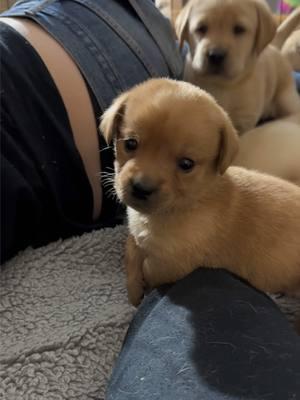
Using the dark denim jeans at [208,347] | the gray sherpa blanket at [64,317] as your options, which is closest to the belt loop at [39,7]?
the gray sherpa blanket at [64,317]

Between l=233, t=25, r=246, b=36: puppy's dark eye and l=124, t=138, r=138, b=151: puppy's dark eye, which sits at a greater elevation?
l=124, t=138, r=138, b=151: puppy's dark eye

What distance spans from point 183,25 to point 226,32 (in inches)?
6.0

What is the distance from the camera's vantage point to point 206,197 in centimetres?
108

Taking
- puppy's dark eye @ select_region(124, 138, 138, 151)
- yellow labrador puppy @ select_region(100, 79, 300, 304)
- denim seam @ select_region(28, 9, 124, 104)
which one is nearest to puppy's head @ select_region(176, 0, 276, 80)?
denim seam @ select_region(28, 9, 124, 104)

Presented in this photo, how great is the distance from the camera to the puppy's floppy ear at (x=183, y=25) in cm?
168

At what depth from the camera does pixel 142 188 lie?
950 millimetres

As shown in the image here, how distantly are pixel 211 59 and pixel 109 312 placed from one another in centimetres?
81

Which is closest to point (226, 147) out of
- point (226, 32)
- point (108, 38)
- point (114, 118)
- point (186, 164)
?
point (186, 164)

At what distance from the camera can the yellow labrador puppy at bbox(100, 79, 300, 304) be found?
0.96m

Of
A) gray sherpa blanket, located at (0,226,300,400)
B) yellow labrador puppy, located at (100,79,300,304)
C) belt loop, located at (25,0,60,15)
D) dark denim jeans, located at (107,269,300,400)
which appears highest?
belt loop, located at (25,0,60,15)

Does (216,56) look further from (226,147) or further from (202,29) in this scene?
(226,147)

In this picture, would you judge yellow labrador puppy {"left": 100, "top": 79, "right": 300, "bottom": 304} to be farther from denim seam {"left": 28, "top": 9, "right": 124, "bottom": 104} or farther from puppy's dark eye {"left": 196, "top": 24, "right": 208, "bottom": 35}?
puppy's dark eye {"left": 196, "top": 24, "right": 208, "bottom": 35}

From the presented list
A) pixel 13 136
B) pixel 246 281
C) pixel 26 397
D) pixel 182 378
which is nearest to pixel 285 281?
pixel 246 281

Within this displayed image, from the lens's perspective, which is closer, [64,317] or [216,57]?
[64,317]
